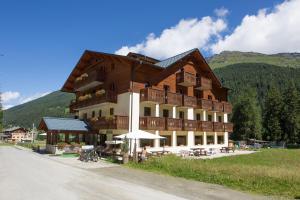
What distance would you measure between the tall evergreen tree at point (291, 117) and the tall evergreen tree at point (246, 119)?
582 centimetres

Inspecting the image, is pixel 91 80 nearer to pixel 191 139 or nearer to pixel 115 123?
pixel 115 123

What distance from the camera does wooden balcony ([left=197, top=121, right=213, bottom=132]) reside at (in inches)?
1472

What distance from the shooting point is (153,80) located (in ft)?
110

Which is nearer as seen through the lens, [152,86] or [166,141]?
[152,86]

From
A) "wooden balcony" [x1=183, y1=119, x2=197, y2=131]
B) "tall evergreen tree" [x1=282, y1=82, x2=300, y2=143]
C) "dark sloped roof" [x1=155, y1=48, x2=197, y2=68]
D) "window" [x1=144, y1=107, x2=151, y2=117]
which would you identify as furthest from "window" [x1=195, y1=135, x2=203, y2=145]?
"tall evergreen tree" [x1=282, y1=82, x2=300, y2=143]

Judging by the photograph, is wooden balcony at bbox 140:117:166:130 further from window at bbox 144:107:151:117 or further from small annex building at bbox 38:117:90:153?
small annex building at bbox 38:117:90:153

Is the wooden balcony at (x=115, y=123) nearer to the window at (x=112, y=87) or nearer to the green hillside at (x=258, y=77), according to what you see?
the window at (x=112, y=87)

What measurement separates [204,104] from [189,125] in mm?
4239

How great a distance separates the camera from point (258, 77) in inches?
6599

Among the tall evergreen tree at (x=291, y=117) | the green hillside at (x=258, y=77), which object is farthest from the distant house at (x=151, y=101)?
the green hillside at (x=258, y=77)

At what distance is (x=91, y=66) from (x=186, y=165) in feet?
76.8

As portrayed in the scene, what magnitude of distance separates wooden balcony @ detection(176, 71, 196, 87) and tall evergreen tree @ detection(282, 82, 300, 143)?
1493 inches

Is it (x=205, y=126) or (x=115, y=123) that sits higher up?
(x=115, y=123)

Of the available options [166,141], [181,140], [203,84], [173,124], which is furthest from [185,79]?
[166,141]
